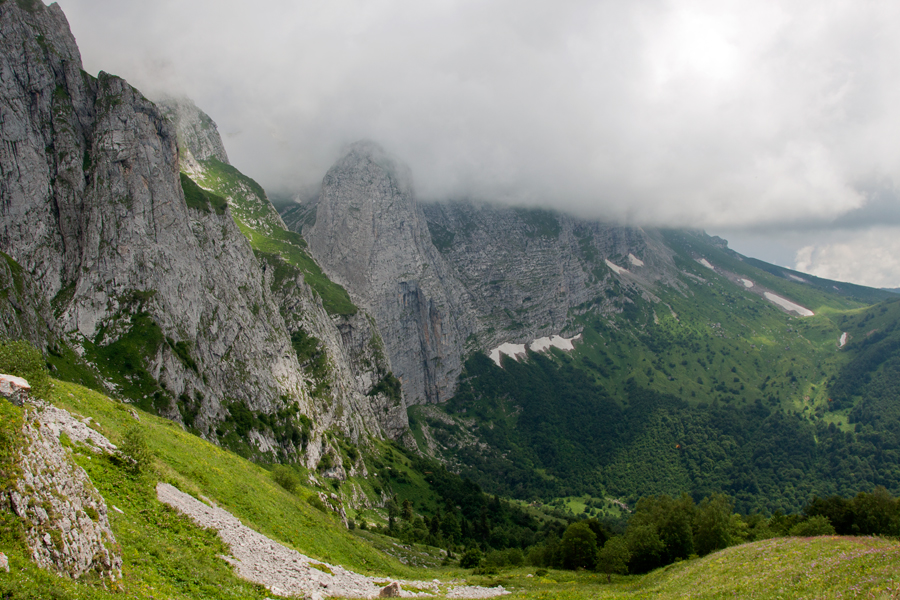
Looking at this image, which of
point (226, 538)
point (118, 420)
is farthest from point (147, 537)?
point (118, 420)

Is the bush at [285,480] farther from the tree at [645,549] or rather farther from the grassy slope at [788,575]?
the tree at [645,549]

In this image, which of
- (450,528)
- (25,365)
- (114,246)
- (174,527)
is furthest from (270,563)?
(450,528)

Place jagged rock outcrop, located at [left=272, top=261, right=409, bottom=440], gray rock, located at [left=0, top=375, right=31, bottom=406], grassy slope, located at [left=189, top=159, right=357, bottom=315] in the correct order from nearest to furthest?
gray rock, located at [left=0, top=375, right=31, bottom=406]
jagged rock outcrop, located at [left=272, top=261, right=409, bottom=440]
grassy slope, located at [left=189, top=159, right=357, bottom=315]

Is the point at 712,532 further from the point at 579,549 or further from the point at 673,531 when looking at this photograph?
the point at 579,549

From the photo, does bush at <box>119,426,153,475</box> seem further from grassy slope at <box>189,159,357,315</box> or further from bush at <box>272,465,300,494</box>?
grassy slope at <box>189,159,357,315</box>

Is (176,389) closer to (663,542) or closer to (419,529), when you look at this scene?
(419,529)

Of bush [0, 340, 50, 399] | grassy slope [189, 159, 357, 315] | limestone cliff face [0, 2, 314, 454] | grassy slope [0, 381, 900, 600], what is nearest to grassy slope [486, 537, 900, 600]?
grassy slope [0, 381, 900, 600]

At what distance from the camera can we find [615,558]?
49.9 m

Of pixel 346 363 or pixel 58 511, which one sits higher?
pixel 346 363

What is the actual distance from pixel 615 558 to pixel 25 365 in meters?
55.3

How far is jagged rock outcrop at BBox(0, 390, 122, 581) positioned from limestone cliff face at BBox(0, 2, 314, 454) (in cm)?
5625

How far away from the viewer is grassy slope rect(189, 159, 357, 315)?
6216 inches

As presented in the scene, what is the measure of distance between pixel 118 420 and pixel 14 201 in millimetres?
54348

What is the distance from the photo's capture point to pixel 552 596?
3098cm
